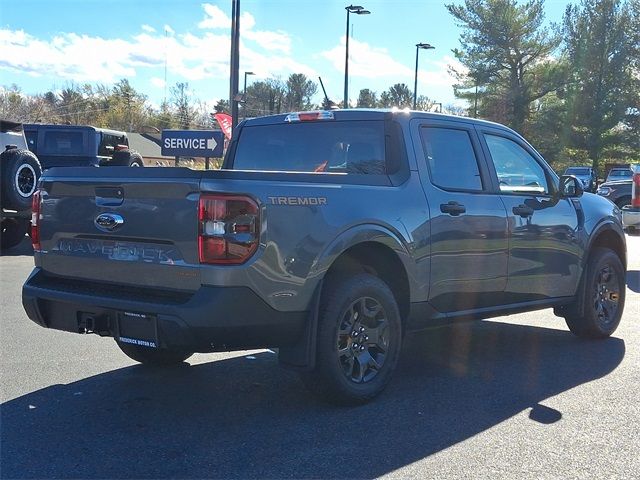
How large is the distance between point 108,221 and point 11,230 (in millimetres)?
9691

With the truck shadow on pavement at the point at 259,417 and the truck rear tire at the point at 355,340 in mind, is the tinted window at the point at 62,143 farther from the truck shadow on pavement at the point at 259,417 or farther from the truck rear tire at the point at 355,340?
the truck rear tire at the point at 355,340

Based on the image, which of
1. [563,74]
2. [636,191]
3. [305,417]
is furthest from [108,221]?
[563,74]

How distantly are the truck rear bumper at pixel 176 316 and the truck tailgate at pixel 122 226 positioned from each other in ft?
0.29

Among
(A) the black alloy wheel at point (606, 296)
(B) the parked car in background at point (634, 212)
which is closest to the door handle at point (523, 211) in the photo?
(A) the black alloy wheel at point (606, 296)

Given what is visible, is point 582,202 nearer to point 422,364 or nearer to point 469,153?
point 469,153

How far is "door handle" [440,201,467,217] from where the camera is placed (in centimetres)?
505

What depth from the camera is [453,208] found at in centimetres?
512

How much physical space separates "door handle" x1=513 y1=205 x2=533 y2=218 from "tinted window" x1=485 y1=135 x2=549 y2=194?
158 millimetres

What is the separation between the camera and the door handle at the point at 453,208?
5051mm

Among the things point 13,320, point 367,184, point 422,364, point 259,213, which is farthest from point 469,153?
point 13,320

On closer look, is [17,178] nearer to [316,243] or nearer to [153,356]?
[153,356]

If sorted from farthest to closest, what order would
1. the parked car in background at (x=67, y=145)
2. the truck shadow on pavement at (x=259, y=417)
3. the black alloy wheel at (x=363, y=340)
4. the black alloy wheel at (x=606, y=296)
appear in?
the parked car in background at (x=67, y=145) < the black alloy wheel at (x=606, y=296) < the black alloy wheel at (x=363, y=340) < the truck shadow on pavement at (x=259, y=417)

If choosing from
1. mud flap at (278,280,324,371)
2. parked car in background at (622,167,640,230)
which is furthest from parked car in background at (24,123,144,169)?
mud flap at (278,280,324,371)

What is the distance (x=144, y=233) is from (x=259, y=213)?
72cm
